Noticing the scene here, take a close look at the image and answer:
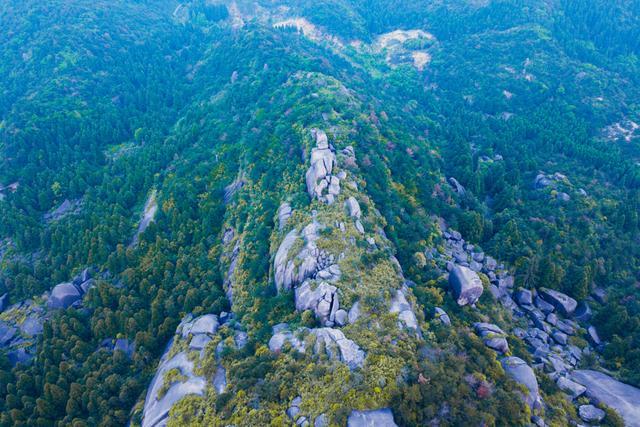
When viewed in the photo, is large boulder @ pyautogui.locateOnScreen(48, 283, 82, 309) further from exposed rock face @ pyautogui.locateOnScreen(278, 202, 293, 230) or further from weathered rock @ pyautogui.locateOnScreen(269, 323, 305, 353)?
weathered rock @ pyautogui.locateOnScreen(269, 323, 305, 353)

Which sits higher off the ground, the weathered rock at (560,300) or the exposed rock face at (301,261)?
the exposed rock face at (301,261)

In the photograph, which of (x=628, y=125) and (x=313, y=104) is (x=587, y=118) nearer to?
(x=628, y=125)

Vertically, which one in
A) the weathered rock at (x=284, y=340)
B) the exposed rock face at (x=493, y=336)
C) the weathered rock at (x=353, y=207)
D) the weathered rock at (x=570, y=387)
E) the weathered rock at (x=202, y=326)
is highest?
the weathered rock at (x=353, y=207)

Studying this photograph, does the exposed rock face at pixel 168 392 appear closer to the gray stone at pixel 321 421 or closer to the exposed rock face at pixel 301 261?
the gray stone at pixel 321 421

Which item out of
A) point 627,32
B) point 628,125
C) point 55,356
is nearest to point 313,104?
point 55,356

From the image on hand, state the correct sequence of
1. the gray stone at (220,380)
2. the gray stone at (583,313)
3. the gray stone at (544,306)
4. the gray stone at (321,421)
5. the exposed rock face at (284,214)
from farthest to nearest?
1. the exposed rock face at (284,214)
2. the gray stone at (544,306)
3. the gray stone at (583,313)
4. the gray stone at (220,380)
5. the gray stone at (321,421)

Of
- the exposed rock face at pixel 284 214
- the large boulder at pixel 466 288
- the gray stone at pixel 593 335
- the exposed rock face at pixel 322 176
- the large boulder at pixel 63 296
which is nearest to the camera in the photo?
the large boulder at pixel 466 288

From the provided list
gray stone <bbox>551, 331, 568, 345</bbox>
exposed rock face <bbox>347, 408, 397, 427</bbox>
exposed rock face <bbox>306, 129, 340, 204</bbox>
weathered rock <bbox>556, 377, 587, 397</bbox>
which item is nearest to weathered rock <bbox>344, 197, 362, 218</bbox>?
exposed rock face <bbox>306, 129, 340, 204</bbox>

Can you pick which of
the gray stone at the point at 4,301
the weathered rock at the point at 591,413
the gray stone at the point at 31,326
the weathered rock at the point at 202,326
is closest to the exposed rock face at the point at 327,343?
the weathered rock at the point at 202,326

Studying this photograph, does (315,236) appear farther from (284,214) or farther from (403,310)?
(403,310)
